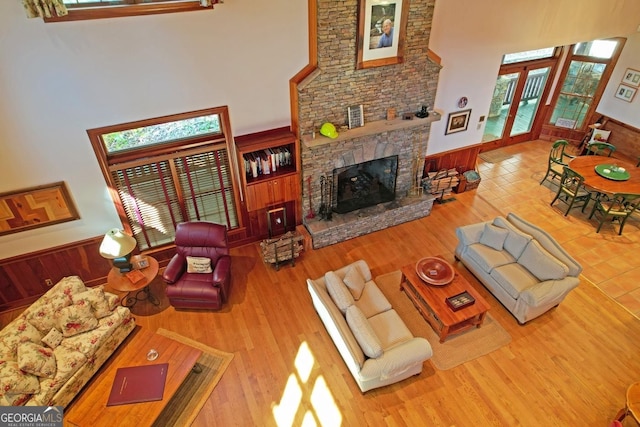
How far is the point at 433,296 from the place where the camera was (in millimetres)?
5527

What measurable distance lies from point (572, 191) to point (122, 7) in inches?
313

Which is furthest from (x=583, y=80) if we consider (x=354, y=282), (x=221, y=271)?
(x=221, y=271)

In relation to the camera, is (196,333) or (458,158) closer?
(196,333)

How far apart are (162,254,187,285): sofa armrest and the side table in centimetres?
18

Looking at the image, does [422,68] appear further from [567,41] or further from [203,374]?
[203,374]

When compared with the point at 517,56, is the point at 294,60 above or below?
above

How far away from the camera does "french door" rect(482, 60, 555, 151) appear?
879 cm

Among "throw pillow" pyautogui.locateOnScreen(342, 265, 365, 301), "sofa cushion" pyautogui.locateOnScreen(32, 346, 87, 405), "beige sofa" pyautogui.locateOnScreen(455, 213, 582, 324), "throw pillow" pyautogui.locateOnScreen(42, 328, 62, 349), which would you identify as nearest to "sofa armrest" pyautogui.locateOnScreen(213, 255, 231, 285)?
"throw pillow" pyautogui.locateOnScreen(342, 265, 365, 301)

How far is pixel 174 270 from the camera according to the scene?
5766 millimetres

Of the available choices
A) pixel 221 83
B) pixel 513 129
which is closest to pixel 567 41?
pixel 513 129

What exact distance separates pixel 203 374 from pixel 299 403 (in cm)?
130

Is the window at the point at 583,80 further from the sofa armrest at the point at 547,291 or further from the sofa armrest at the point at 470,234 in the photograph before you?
the sofa armrest at the point at 547,291

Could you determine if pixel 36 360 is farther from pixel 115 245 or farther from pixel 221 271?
pixel 221 271

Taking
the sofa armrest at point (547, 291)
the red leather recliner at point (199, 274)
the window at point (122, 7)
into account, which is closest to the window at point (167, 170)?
the red leather recliner at point (199, 274)
